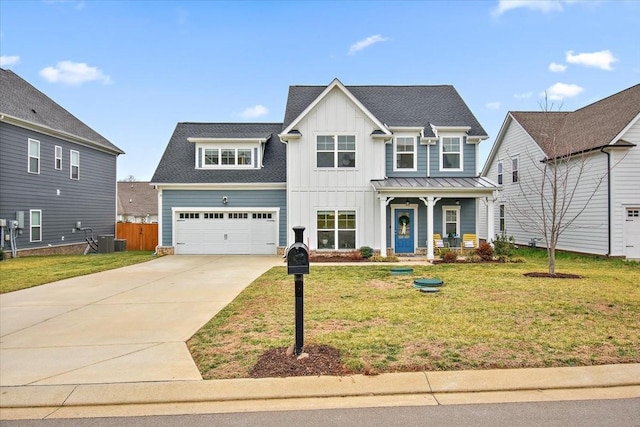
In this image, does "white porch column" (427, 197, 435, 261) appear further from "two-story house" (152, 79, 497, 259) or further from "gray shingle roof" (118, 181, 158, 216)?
"gray shingle roof" (118, 181, 158, 216)

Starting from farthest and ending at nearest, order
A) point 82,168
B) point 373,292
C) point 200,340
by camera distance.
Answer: point 82,168, point 373,292, point 200,340

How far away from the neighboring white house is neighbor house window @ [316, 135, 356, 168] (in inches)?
275

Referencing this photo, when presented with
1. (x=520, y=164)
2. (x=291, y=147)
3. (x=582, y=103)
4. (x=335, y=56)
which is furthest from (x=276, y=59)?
(x=582, y=103)

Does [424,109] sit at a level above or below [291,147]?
above

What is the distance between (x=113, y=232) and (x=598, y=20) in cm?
2767

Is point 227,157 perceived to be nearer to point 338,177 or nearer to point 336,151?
point 336,151

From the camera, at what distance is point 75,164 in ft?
77.9

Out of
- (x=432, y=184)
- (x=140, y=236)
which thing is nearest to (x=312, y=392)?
(x=432, y=184)

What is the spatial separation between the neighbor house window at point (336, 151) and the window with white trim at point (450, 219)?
489cm

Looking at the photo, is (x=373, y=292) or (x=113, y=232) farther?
(x=113, y=232)

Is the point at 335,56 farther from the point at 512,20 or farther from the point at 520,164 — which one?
the point at 520,164

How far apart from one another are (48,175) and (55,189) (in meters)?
0.85

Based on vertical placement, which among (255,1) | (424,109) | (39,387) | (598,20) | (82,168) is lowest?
(39,387)

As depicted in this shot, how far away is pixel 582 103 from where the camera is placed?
78.4 feet
